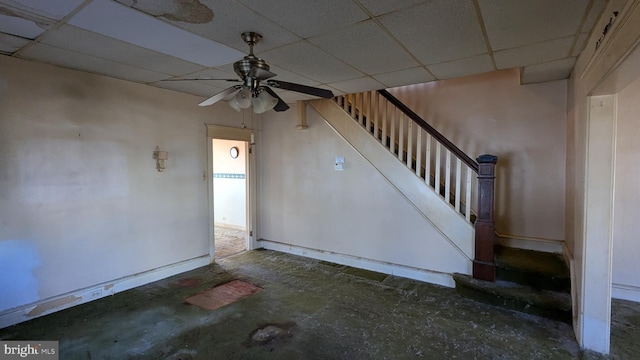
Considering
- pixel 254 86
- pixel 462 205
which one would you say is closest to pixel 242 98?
pixel 254 86

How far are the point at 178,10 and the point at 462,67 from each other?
2.53m

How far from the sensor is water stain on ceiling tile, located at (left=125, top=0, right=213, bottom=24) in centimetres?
181

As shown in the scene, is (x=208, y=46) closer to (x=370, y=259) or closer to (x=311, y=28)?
(x=311, y=28)

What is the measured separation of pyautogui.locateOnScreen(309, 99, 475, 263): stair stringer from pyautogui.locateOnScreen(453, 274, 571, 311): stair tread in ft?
1.09

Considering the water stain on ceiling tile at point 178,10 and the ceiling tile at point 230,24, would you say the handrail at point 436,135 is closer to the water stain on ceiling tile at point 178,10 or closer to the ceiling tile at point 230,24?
the ceiling tile at point 230,24

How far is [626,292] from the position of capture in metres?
3.21

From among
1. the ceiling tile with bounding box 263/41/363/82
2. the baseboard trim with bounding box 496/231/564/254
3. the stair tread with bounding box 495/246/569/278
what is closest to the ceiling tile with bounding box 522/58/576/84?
A: the ceiling tile with bounding box 263/41/363/82

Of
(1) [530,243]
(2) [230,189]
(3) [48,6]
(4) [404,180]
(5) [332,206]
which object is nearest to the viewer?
(3) [48,6]

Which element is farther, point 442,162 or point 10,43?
point 442,162

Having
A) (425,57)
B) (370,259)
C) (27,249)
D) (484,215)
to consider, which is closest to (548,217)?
(484,215)

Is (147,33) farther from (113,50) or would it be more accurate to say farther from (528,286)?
(528,286)

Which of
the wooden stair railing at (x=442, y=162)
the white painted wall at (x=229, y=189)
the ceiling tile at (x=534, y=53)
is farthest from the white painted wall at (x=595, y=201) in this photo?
the white painted wall at (x=229, y=189)

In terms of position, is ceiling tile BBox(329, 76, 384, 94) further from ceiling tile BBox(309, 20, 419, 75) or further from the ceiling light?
the ceiling light

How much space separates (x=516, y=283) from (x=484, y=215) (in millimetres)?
756
